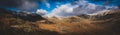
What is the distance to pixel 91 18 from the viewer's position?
15.1ft

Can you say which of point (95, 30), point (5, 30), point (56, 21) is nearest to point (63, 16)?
point (56, 21)

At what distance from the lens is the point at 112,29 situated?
4629 mm

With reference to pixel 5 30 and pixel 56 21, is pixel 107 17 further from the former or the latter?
pixel 5 30

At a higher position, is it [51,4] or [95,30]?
[51,4]

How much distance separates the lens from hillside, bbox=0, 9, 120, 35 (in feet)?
15.0

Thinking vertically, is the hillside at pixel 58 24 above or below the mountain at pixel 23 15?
below

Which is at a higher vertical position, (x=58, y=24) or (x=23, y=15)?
(x=23, y=15)

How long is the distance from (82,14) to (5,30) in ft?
3.58

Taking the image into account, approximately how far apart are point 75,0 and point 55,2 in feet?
0.92

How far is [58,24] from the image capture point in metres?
4.61

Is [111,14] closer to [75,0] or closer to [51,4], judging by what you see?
[75,0]

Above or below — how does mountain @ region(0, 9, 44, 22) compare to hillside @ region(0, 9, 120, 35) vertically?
above

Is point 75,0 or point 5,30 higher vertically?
point 75,0

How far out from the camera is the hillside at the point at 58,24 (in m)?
4.56
